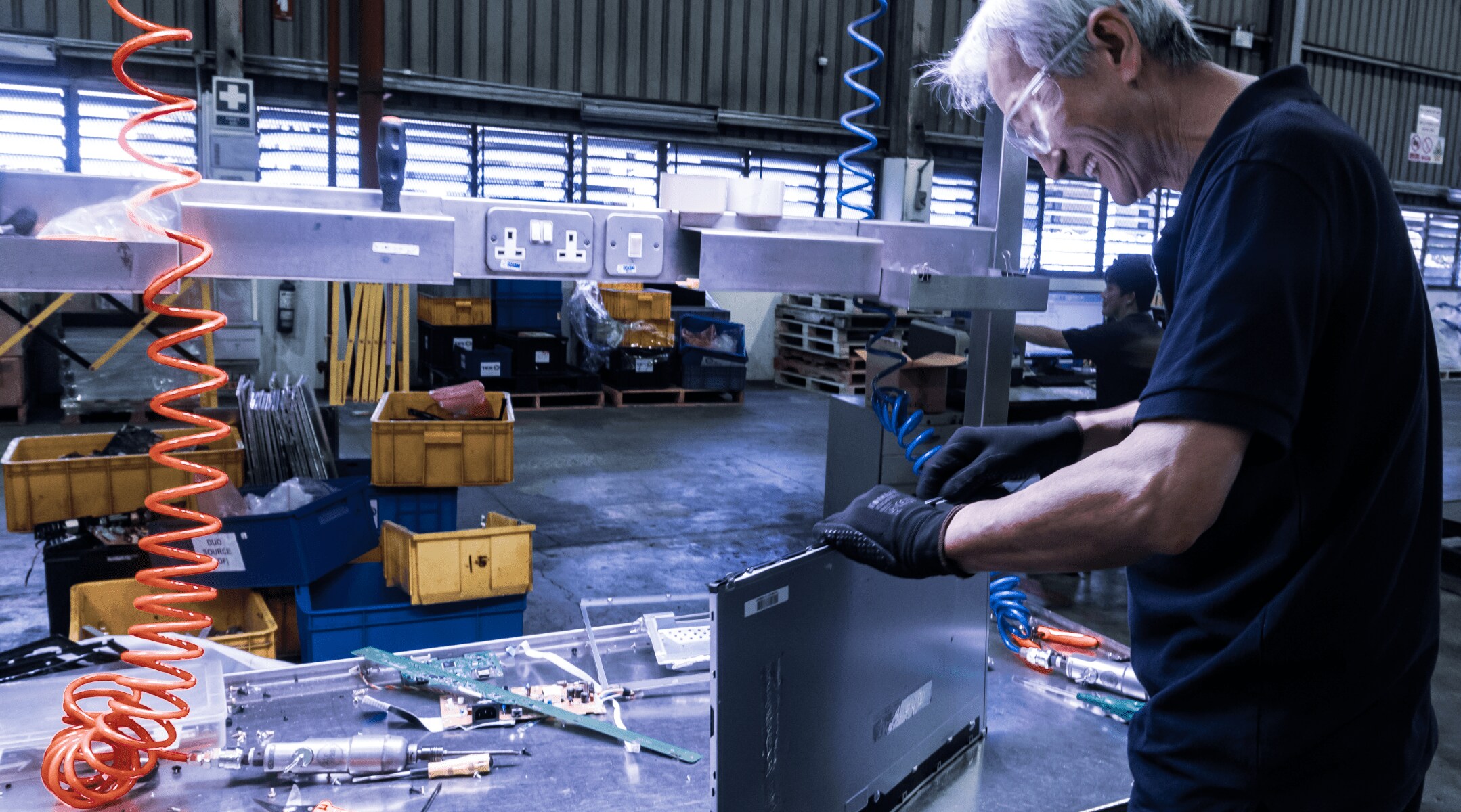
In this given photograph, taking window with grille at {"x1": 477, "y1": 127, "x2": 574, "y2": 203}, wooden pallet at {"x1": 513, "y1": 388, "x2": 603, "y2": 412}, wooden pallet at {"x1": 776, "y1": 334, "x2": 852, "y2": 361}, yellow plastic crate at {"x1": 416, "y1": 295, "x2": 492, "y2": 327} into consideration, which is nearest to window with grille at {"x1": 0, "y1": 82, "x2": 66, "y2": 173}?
yellow plastic crate at {"x1": 416, "y1": 295, "x2": 492, "y2": 327}

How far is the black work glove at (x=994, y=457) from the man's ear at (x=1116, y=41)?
0.55m

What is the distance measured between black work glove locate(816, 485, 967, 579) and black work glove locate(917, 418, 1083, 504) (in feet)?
0.77

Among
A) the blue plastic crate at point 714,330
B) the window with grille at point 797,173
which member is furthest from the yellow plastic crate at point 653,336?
the window with grille at point 797,173

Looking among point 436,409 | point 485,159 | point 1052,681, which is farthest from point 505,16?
point 1052,681

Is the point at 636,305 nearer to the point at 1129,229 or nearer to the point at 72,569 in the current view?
the point at 72,569

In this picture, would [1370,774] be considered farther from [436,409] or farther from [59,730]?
[436,409]

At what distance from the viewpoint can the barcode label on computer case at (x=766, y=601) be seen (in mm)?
1170

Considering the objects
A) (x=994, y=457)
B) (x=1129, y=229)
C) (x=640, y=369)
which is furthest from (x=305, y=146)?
(x=1129, y=229)

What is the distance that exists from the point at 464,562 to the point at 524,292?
19.7 feet

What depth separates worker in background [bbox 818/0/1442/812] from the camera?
917mm

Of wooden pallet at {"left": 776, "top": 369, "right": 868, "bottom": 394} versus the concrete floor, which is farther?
wooden pallet at {"left": 776, "top": 369, "right": 868, "bottom": 394}

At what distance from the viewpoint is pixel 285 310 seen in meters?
8.56

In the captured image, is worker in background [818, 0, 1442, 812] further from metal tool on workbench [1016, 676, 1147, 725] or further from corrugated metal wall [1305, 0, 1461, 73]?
corrugated metal wall [1305, 0, 1461, 73]

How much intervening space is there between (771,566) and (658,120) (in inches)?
356
